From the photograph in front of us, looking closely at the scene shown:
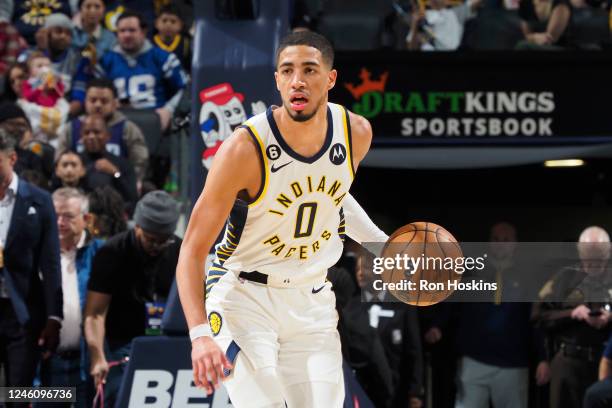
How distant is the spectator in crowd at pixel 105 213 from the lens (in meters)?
8.18

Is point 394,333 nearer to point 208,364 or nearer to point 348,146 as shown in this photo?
point 348,146

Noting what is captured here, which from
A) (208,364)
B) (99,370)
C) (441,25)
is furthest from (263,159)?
(441,25)

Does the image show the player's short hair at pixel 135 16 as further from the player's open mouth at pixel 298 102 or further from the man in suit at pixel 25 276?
the player's open mouth at pixel 298 102


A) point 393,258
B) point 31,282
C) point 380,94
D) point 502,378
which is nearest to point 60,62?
point 380,94

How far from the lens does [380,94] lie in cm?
887

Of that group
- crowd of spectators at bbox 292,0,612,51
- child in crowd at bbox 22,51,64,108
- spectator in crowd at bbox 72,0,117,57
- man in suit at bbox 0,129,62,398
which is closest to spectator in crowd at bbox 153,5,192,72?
spectator in crowd at bbox 72,0,117,57

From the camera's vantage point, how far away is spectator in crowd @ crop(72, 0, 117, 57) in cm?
1104

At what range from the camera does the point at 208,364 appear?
13.9 feet

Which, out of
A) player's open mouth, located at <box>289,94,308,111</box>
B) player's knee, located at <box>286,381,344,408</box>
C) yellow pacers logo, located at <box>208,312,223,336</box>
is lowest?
player's knee, located at <box>286,381,344,408</box>

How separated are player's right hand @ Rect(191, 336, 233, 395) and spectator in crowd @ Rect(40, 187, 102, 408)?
2894mm

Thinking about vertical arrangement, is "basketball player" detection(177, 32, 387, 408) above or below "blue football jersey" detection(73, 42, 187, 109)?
below

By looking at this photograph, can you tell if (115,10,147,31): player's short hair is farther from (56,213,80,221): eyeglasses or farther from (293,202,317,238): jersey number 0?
(293,202,317,238): jersey number 0

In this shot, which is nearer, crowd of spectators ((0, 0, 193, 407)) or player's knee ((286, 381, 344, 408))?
player's knee ((286, 381, 344, 408))

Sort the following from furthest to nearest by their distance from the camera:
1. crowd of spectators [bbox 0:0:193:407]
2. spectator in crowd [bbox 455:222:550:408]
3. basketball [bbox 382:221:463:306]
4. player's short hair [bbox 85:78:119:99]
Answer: player's short hair [bbox 85:78:119:99], spectator in crowd [bbox 455:222:550:408], crowd of spectators [bbox 0:0:193:407], basketball [bbox 382:221:463:306]
